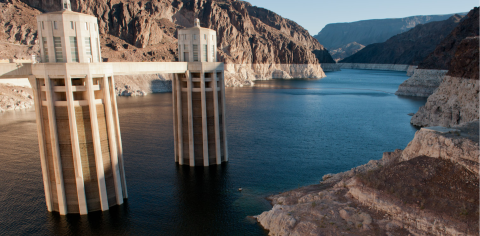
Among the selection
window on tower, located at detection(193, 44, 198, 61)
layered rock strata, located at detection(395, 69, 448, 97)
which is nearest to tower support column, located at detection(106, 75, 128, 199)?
window on tower, located at detection(193, 44, 198, 61)

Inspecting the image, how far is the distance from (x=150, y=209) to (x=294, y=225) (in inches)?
518

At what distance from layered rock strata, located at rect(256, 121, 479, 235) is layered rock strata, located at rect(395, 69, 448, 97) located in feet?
328

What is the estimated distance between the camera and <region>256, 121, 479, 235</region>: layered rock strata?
19.6m

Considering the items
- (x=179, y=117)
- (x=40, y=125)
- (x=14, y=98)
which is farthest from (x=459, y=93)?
(x=14, y=98)

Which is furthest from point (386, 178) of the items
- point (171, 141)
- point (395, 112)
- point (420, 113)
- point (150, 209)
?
point (395, 112)

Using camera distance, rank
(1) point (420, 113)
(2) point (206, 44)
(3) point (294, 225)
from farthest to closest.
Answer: (1) point (420, 113) < (2) point (206, 44) < (3) point (294, 225)

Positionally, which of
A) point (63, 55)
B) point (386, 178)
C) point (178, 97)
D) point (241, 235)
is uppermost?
point (63, 55)

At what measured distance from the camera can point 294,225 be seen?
74.3 ft

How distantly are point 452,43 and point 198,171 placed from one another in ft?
366

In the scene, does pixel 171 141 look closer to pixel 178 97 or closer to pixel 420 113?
pixel 178 97

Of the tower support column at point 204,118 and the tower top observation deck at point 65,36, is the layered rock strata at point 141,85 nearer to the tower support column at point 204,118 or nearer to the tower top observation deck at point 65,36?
the tower support column at point 204,118

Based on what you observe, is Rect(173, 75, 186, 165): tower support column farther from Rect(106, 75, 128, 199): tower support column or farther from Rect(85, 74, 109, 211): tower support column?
Rect(85, 74, 109, 211): tower support column

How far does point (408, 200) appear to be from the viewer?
20953 millimetres

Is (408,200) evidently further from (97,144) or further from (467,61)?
(467,61)
